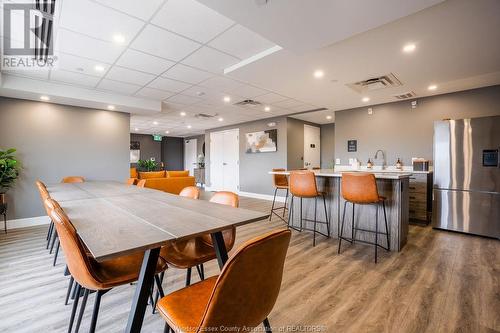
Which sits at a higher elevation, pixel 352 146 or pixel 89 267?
pixel 352 146

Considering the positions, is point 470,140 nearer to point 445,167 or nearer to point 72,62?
point 445,167

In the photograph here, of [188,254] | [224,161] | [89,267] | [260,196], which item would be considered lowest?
[260,196]

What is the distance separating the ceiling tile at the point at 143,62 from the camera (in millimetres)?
3051

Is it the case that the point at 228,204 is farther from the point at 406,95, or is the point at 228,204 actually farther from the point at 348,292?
the point at 406,95

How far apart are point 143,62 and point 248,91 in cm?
194

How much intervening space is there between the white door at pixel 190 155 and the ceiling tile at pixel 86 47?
8.33 m

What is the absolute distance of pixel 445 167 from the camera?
3703 millimetres

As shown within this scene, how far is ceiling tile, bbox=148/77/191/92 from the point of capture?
4012mm

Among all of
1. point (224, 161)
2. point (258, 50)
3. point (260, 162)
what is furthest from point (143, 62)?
point (224, 161)

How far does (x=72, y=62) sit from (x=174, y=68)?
142cm

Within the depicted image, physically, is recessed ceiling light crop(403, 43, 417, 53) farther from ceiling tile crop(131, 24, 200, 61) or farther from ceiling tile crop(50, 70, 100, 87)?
ceiling tile crop(50, 70, 100, 87)

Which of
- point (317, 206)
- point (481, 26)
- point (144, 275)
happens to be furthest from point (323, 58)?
point (144, 275)

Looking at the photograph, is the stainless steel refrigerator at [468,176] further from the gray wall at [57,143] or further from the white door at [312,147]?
the gray wall at [57,143]

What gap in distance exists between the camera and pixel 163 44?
2770mm
